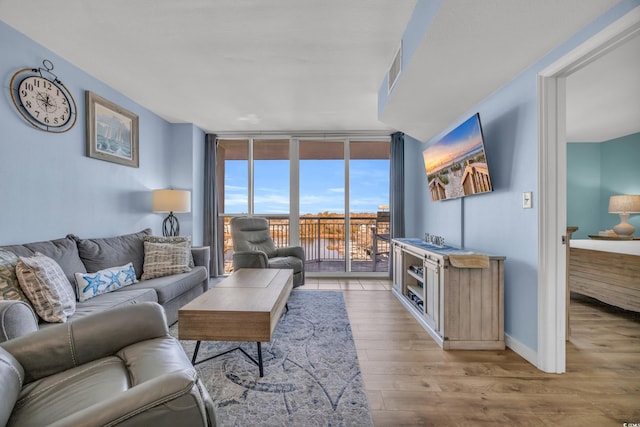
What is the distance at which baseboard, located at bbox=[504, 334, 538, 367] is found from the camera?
6.46ft

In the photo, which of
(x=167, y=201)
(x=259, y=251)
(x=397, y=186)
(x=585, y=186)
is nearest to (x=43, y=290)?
(x=167, y=201)

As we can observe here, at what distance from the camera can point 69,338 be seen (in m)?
1.14

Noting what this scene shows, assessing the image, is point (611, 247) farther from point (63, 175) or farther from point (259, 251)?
point (63, 175)

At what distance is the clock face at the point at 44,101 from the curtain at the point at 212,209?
2174 millimetres

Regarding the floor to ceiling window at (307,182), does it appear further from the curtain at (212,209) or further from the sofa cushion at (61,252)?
the sofa cushion at (61,252)

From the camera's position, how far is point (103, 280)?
231 centimetres

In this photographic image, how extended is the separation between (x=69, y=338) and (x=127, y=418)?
29.4 inches

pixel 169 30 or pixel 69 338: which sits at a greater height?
pixel 169 30

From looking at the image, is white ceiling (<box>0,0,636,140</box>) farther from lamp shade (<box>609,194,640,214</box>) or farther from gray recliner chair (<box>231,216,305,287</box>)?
lamp shade (<box>609,194,640,214</box>)

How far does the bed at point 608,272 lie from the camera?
105 inches

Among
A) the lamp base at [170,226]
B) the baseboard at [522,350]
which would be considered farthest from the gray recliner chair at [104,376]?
the lamp base at [170,226]

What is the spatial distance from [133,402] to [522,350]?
98.4 inches

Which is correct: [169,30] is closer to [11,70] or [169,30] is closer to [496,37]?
[11,70]

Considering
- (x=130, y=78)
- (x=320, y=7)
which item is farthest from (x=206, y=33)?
(x=130, y=78)
